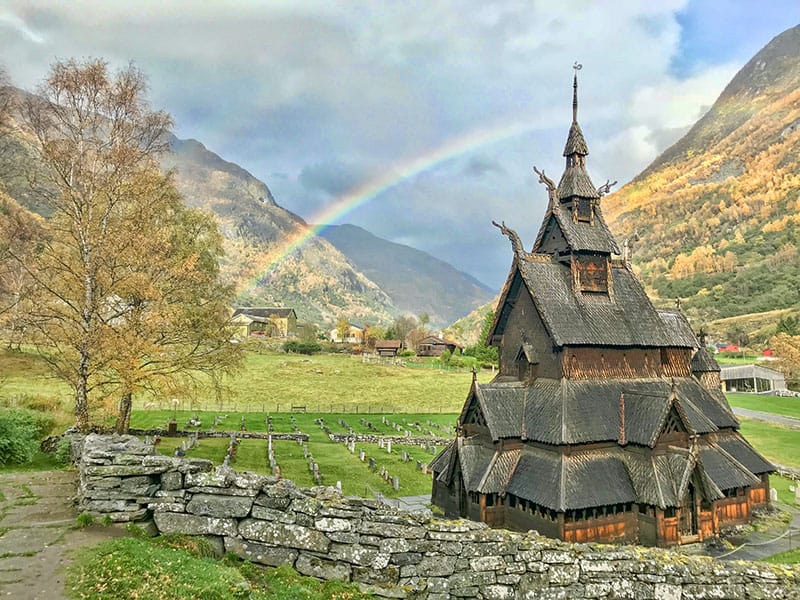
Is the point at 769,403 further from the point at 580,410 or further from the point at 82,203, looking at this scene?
the point at 82,203

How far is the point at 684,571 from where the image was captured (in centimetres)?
1275

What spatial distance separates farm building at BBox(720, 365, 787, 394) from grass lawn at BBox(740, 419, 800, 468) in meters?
33.7

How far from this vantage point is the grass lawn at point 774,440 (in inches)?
1529

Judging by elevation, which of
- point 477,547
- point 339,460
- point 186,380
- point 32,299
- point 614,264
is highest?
point 614,264

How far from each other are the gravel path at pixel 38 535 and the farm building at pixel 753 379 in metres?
92.3

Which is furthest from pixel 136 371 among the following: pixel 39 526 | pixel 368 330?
pixel 368 330

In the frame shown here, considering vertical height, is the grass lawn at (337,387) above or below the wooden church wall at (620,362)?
below

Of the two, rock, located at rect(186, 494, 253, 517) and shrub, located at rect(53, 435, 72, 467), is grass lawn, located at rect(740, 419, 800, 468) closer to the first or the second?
rock, located at rect(186, 494, 253, 517)

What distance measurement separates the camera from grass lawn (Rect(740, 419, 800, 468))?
127ft

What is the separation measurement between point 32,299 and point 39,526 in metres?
12.9

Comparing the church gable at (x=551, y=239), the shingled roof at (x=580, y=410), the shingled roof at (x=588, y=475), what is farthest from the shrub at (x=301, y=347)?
the shingled roof at (x=588, y=475)

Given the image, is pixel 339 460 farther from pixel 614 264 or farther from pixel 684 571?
pixel 684 571

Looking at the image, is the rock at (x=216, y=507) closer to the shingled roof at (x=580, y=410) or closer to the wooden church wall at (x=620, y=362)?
the shingled roof at (x=580, y=410)

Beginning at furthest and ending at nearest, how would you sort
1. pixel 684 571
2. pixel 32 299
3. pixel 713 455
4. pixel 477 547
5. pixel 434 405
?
1. pixel 434 405
2. pixel 713 455
3. pixel 32 299
4. pixel 684 571
5. pixel 477 547
